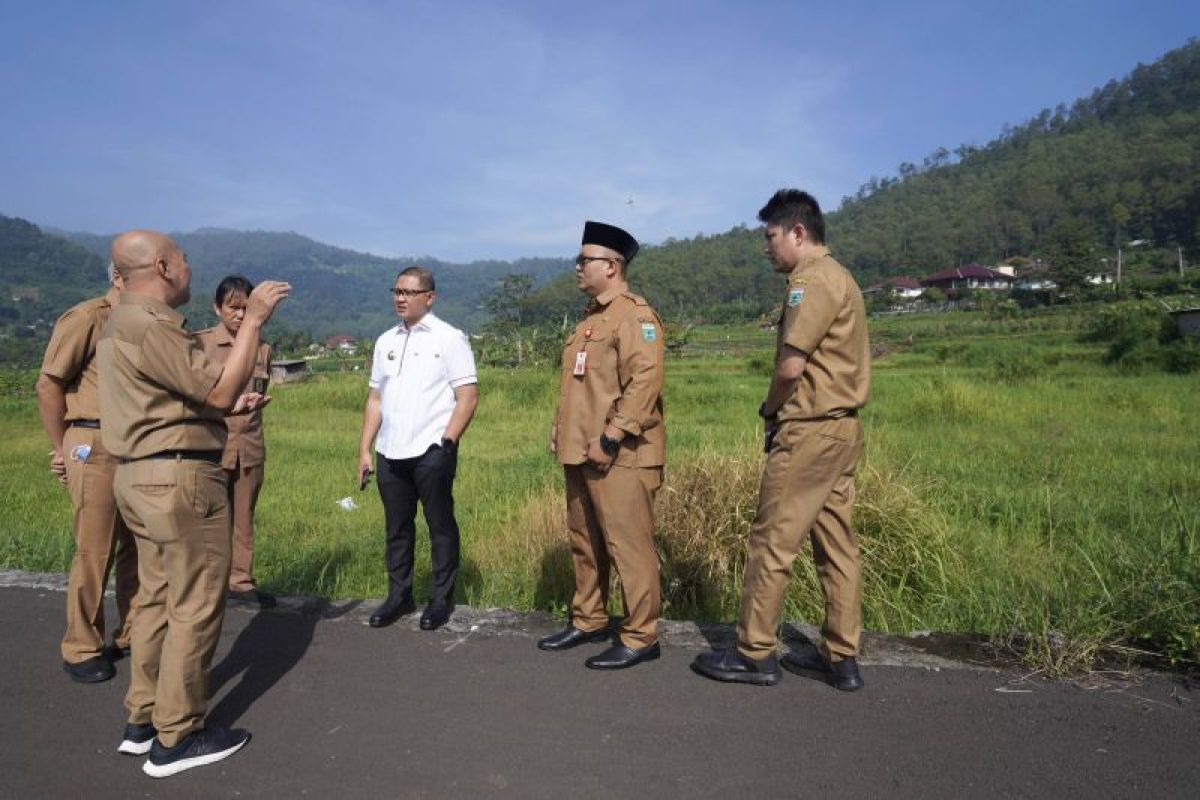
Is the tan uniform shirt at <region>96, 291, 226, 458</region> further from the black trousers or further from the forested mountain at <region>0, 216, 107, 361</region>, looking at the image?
the forested mountain at <region>0, 216, 107, 361</region>

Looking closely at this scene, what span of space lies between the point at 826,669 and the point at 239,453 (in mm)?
3148

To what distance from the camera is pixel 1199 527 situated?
4.98 meters

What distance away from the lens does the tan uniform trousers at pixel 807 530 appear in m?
3.02

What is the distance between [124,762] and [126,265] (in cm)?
162

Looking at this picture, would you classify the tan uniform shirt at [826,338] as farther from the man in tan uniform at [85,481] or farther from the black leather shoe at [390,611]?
the man in tan uniform at [85,481]

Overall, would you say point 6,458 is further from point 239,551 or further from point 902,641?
point 902,641

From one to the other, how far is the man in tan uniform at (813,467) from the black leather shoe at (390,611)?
1.56 metres

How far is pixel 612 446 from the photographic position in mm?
3266

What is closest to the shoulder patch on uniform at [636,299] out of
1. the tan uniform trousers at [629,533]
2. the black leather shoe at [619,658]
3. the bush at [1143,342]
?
the tan uniform trousers at [629,533]

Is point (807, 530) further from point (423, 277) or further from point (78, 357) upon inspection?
point (78, 357)

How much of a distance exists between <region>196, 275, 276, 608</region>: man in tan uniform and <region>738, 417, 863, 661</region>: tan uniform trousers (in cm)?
269

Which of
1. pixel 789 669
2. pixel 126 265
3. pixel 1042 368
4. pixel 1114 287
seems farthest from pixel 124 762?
pixel 1114 287

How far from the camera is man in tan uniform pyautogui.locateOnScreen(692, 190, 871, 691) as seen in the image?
3002 mm

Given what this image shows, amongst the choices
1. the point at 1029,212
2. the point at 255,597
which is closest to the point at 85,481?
the point at 255,597
